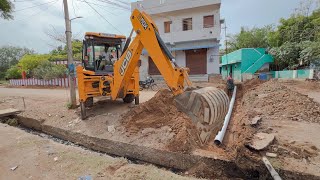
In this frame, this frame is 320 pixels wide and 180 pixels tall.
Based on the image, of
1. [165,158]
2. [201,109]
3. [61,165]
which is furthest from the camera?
[201,109]

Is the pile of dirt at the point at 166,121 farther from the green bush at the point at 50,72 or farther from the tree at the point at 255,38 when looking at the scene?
the tree at the point at 255,38

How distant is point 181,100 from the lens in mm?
4863

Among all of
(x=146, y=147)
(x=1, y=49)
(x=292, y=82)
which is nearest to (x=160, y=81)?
(x=292, y=82)

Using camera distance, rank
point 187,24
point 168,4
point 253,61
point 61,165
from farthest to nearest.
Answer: point 253,61 < point 187,24 < point 168,4 < point 61,165

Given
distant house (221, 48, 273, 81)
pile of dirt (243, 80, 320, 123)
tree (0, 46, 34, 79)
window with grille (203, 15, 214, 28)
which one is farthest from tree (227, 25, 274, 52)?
tree (0, 46, 34, 79)

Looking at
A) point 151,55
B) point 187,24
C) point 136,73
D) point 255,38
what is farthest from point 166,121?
point 255,38

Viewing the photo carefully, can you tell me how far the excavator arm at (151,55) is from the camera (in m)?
4.45

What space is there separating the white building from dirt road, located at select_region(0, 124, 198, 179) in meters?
15.5

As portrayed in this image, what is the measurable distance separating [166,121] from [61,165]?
93.5 inches

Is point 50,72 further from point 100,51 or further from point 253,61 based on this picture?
point 253,61

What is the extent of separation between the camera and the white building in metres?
18.0

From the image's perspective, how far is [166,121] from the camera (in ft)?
16.3

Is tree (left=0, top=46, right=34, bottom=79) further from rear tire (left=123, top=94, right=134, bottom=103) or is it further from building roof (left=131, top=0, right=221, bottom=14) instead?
rear tire (left=123, top=94, right=134, bottom=103)

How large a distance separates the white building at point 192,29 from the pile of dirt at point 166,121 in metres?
13.7
